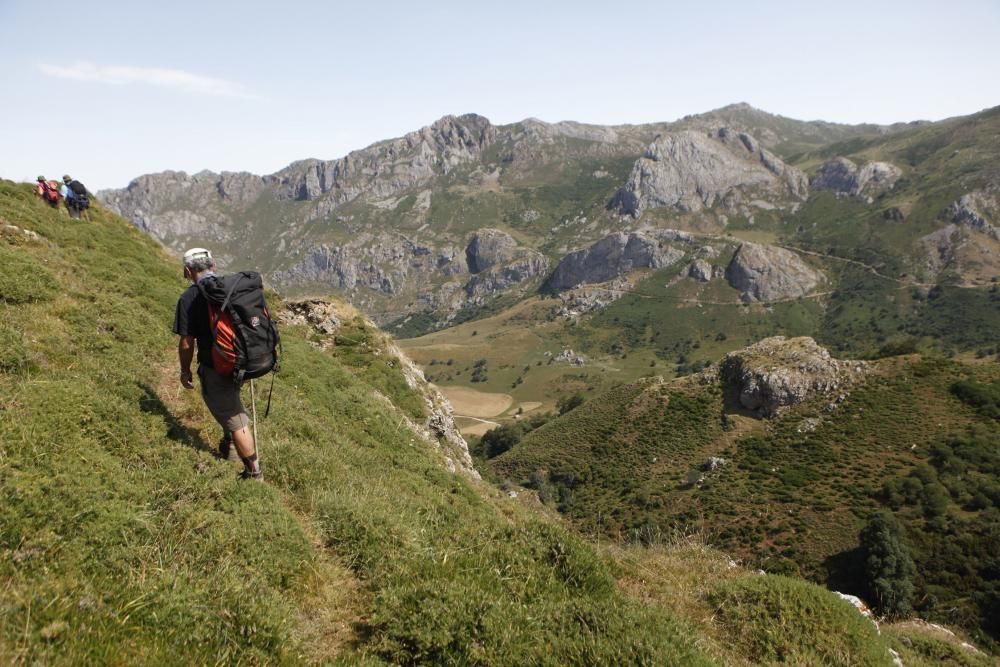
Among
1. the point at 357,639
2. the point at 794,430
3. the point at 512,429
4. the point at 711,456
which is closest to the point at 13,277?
the point at 357,639

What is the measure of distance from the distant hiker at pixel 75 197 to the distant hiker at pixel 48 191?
640 mm

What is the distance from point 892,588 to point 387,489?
56.9 meters

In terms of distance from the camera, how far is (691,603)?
778 centimetres

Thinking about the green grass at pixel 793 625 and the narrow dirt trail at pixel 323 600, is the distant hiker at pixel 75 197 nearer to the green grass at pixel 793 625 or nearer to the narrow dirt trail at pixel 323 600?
the narrow dirt trail at pixel 323 600

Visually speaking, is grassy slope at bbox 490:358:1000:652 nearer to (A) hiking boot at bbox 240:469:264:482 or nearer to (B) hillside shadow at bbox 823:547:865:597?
(B) hillside shadow at bbox 823:547:865:597

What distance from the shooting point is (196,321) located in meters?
7.02

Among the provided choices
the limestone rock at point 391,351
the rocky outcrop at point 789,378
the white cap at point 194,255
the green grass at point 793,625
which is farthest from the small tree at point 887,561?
the white cap at point 194,255

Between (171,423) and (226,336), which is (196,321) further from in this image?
(171,423)

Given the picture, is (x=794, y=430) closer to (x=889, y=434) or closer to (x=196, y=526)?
(x=889, y=434)

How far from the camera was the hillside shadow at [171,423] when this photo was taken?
758cm

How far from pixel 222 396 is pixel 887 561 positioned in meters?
61.7

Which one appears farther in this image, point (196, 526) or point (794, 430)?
point (794, 430)

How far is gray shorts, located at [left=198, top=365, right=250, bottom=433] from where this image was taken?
708cm

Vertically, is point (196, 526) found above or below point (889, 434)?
above
